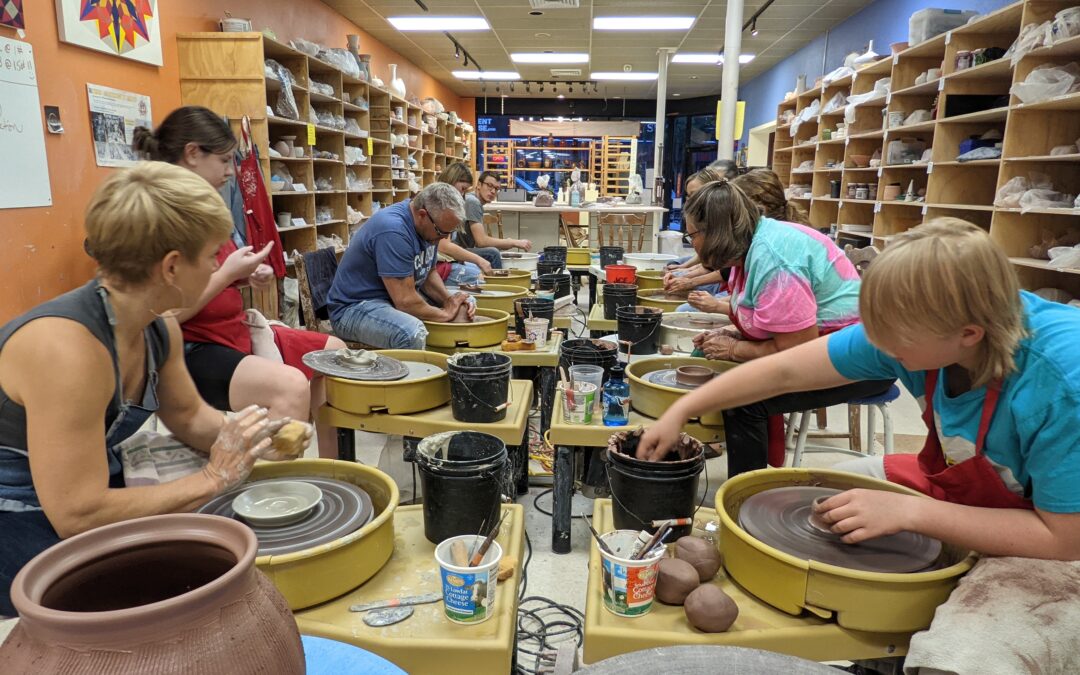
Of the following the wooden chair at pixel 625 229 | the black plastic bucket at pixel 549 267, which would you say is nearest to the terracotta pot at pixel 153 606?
the black plastic bucket at pixel 549 267

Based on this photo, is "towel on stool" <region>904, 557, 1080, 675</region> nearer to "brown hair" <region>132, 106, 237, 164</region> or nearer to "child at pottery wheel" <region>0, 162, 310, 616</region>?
"child at pottery wheel" <region>0, 162, 310, 616</region>

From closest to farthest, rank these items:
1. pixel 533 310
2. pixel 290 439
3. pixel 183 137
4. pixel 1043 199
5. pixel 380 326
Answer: pixel 290 439 → pixel 183 137 → pixel 380 326 → pixel 533 310 → pixel 1043 199

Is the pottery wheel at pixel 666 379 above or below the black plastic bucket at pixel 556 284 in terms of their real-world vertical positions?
below

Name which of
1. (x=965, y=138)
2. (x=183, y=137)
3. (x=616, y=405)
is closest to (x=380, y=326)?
(x=183, y=137)

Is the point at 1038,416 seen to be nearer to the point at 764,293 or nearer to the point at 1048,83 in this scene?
the point at 764,293

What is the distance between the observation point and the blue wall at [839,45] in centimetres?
682

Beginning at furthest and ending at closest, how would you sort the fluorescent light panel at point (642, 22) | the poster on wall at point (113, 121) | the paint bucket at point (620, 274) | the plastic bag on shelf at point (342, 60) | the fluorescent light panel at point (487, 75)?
the fluorescent light panel at point (487, 75), the fluorescent light panel at point (642, 22), the plastic bag on shelf at point (342, 60), the paint bucket at point (620, 274), the poster on wall at point (113, 121)

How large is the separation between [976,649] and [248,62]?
5.86 meters

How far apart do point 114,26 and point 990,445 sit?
5.27m

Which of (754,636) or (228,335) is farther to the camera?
(228,335)

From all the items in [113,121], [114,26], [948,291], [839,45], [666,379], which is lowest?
[666,379]

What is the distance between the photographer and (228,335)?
7.82 feet

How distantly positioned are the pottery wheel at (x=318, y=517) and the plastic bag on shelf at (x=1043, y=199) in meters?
4.46

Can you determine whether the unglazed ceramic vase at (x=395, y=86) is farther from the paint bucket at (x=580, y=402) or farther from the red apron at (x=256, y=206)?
the paint bucket at (x=580, y=402)
